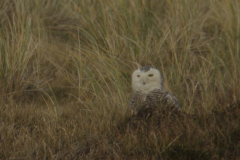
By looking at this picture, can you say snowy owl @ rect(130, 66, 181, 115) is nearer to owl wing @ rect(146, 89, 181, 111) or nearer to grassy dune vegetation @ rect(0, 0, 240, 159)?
owl wing @ rect(146, 89, 181, 111)

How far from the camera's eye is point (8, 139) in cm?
194

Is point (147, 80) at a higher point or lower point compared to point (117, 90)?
higher

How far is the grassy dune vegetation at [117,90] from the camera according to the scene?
6.15 ft

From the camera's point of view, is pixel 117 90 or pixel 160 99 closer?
pixel 160 99

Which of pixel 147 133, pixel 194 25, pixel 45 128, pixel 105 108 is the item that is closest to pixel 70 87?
pixel 105 108

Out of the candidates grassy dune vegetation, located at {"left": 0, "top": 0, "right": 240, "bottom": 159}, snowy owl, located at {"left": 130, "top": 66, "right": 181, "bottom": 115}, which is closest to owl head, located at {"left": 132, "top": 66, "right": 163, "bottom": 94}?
snowy owl, located at {"left": 130, "top": 66, "right": 181, "bottom": 115}

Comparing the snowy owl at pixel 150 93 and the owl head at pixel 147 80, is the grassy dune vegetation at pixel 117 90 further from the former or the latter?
the owl head at pixel 147 80

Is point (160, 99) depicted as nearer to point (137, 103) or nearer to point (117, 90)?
point (137, 103)

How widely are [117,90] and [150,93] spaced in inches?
14.9

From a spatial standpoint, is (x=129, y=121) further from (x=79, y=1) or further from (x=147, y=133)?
(x=79, y=1)

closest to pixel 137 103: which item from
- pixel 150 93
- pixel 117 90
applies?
pixel 150 93

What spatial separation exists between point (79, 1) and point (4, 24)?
106 centimetres

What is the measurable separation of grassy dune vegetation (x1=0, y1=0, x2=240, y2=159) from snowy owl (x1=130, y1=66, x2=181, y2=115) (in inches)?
4.4

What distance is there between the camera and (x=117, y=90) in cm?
247
